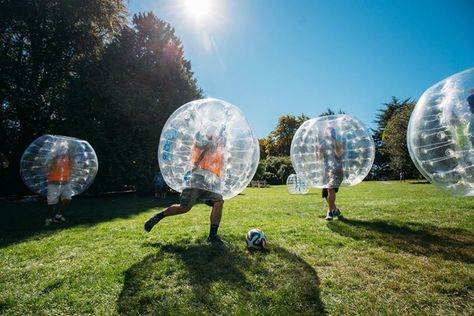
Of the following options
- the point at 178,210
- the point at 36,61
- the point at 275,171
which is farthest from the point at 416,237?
the point at 275,171

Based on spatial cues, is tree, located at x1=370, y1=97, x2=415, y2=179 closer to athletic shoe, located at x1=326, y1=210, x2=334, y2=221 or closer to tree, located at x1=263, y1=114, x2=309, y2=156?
tree, located at x1=263, y1=114, x2=309, y2=156

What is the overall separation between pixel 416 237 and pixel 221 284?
4.24m

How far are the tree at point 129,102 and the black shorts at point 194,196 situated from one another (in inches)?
562

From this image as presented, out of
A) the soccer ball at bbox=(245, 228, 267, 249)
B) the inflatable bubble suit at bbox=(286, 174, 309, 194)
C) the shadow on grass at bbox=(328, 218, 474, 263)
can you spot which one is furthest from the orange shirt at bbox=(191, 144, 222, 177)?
the inflatable bubble suit at bbox=(286, 174, 309, 194)

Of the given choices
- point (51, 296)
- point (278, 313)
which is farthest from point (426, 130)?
point (51, 296)

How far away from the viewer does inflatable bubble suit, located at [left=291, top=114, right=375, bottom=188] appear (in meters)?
7.88

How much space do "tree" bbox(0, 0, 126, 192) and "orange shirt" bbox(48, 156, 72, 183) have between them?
12.0m

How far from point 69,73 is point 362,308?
2301cm

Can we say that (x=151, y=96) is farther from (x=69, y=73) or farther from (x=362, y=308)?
(x=362, y=308)

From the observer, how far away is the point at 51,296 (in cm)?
355

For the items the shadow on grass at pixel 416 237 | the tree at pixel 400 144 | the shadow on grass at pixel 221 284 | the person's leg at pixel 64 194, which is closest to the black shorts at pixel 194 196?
the shadow on grass at pixel 221 284

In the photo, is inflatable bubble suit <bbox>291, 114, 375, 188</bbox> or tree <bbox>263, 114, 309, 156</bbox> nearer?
inflatable bubble suit <bbox>291, 114, 375, 188</bbox>

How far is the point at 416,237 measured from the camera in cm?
577

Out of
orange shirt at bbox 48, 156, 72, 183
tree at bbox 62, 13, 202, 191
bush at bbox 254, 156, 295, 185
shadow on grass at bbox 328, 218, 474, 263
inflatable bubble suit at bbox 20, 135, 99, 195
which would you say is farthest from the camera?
bush at bbox 254, 156, 295, 185
